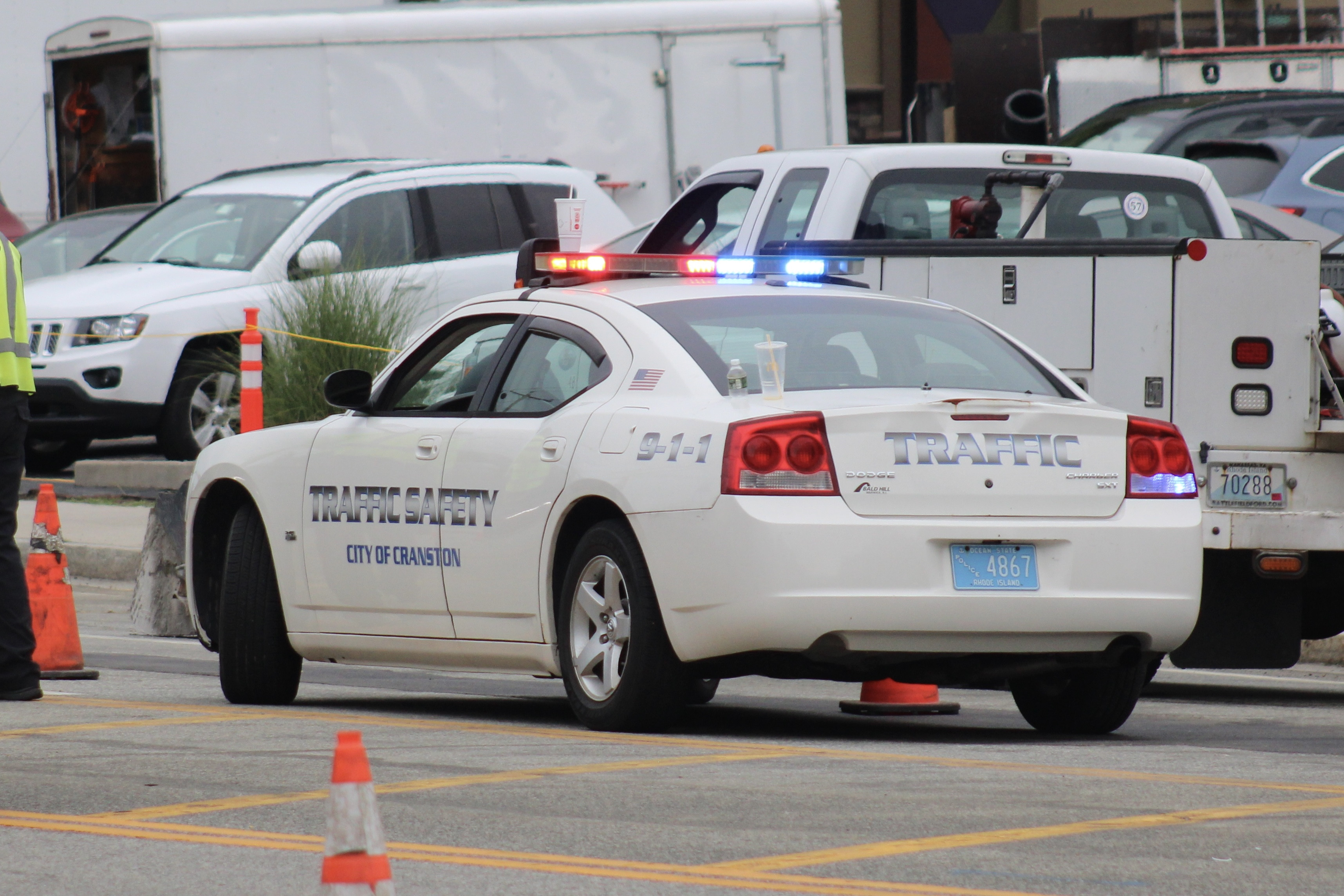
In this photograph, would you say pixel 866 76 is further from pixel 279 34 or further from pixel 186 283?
pixel 186 283

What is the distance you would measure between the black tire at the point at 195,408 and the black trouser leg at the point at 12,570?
710 cm

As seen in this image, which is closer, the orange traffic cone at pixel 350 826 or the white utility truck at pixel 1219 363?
the orange traffic cone at pixel 350 826

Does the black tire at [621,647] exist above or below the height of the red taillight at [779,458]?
below

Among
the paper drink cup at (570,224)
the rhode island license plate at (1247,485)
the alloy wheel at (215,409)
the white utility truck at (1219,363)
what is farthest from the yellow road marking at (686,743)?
the alloy wheel at (215,409)

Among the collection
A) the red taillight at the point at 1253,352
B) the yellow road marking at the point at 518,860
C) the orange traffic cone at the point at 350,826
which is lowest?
the yellow road marking at the point at 518,860

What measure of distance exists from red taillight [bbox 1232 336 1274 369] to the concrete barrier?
19.8ft

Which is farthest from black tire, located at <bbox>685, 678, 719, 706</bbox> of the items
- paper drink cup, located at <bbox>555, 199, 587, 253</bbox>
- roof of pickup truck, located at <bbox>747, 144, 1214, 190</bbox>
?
roof of pickup truck, located at <bbox>747, 144, 1214, 190</bbox>

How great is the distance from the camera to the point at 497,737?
724cm

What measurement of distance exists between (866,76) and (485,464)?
1064 inches

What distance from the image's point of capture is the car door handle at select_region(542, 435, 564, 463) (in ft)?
24.4

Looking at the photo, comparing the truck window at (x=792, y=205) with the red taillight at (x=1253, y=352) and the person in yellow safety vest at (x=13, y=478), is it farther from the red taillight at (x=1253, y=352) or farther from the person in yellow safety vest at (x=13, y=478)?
the person in yellow safety vest at (x=13, y=478)

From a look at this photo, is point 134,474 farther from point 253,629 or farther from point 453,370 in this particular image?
point 453,370

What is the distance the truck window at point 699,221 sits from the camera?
1145cm

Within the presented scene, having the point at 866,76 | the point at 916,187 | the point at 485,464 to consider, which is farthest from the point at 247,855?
the point at 866,76
